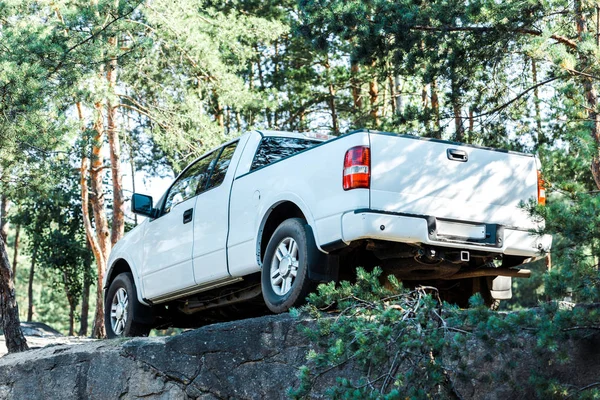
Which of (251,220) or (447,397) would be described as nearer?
(447,397)

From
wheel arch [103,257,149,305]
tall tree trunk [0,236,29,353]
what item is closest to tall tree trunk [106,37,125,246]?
tall tree trunk [0,236,29,353]

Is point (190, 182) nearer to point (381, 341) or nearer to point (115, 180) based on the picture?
point (381, 341)

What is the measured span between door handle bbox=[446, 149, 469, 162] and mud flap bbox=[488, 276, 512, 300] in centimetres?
131

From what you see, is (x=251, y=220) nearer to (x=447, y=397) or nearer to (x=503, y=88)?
(x=447, y=397)

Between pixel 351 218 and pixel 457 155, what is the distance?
3.65 feet

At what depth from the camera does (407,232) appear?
21.7ft

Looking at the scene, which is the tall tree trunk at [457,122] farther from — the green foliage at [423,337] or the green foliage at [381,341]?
the green foliage at [381,341]

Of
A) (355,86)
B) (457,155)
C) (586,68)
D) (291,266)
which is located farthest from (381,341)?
(355,86)

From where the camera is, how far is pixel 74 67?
38.7 feet

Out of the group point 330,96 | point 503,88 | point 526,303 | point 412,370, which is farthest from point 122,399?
point 526,303

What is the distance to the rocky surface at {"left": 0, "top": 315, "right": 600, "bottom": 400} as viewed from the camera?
5.71m

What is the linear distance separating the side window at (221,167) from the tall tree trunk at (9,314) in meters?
3.82

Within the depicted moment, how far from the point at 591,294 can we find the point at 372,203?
257 centimetres

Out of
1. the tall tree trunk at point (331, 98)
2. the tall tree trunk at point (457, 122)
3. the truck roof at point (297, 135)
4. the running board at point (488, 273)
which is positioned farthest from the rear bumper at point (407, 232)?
the tall tree trunk at point (331, 98)
